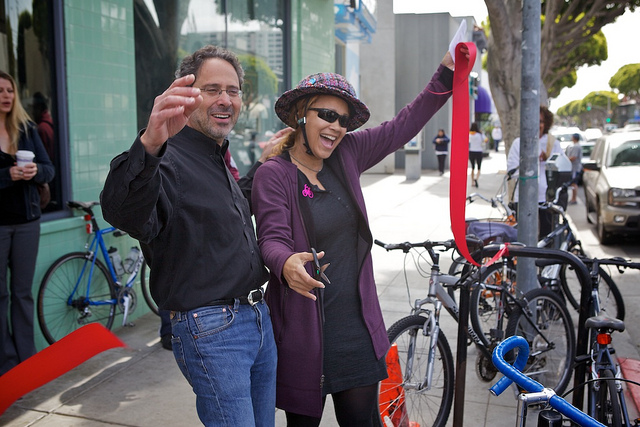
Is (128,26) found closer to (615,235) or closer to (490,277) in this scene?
(490,277)

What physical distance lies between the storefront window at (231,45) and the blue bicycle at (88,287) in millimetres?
1522

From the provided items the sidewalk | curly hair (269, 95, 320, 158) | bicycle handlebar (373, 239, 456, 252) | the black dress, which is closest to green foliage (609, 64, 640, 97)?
the sidewalk

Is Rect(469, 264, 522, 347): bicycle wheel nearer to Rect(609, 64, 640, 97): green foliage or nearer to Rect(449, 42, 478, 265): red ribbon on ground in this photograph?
Rect(449, 42, 478, 265): red ribbon on ground

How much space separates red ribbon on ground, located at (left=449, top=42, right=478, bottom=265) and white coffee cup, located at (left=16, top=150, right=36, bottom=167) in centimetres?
297

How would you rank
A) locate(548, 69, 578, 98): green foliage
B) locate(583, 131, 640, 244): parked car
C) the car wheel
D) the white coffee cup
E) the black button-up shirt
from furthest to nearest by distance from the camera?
locate(548, 69, 578, 98): green foliage < the car wheel < locate(583, 131, 640, 244): parked car < the white coffee cup < the black button-up shirt

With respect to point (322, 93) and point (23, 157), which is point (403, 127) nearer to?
point (322, 93)

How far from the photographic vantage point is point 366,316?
2.70m

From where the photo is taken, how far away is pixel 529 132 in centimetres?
447

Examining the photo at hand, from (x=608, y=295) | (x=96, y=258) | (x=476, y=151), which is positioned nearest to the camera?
(x=96, y=258)

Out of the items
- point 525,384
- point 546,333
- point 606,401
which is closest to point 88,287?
point 546,333

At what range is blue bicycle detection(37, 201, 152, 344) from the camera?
516 centimetres

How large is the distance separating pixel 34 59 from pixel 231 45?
3835mm

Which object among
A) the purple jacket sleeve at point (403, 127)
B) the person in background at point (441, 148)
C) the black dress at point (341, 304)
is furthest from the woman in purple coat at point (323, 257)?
the person in background at point (441, 148)

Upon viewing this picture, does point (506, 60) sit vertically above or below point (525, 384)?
above
